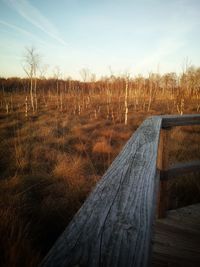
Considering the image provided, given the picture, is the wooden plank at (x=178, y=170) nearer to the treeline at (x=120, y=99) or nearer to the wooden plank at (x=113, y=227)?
the wooden plank at (x=113, y=227)

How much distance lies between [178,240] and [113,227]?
1.98 meters

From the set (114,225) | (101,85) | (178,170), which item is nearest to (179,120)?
(178,170)

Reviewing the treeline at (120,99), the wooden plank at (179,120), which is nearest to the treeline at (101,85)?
the treeline at (120,99)

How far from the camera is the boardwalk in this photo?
6.11 feet

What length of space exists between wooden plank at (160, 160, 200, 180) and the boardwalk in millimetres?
602

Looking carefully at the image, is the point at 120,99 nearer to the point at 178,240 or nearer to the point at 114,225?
the point at 178,240

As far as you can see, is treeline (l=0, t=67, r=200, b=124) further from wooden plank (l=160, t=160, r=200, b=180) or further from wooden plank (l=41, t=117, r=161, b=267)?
wooden plank (l=41, t=117, r=161, b=267)

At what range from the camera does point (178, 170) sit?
230 cm

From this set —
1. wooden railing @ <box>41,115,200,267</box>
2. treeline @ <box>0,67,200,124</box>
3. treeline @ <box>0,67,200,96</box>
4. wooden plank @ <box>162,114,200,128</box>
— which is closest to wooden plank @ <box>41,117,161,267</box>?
wooden railing @ <box>41,115,200,267</box>

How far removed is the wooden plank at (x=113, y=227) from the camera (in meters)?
0.43

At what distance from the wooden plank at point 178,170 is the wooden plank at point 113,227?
56.1 inches

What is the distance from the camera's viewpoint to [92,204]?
633mm

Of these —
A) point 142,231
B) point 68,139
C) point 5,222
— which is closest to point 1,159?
point 68,139

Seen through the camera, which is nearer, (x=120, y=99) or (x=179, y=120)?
(x=179, y=120)
